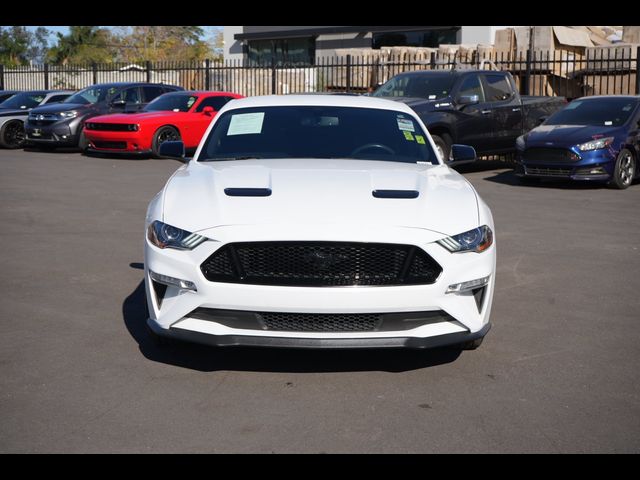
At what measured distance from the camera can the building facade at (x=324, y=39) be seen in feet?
136

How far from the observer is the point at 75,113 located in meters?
20.5

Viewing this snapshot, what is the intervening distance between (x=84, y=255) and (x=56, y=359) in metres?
3.36

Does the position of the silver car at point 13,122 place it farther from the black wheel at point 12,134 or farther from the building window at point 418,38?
the building window at point 418,38

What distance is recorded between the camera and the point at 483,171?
57.4ft

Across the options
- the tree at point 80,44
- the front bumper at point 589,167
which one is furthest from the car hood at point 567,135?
the tree at point 80,44

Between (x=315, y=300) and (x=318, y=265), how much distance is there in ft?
0.63

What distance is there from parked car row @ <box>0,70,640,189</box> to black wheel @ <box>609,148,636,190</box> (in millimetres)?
17

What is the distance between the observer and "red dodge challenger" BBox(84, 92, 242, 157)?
61.1 feet

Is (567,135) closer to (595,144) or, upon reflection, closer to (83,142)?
(595,144)

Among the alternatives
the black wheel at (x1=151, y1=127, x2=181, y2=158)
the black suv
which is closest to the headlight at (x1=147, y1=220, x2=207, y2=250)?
the black wheel at (x1=151, y1=127, x2=181, y2=158)

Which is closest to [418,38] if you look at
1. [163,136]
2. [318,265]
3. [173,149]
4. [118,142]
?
[163,136]
